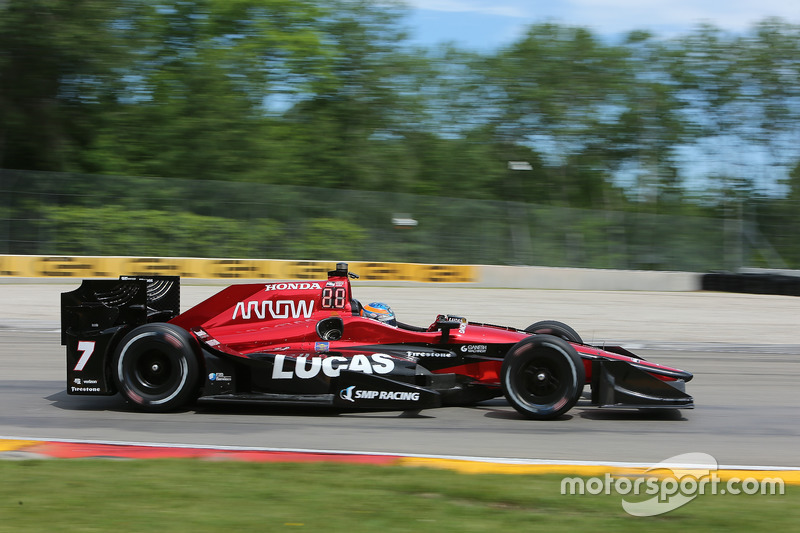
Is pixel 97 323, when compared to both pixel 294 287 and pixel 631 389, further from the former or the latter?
pixel 631 389

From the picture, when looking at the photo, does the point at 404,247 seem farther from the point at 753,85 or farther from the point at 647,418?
the point at 753,85

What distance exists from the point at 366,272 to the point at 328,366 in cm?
1567

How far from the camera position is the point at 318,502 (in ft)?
15.6

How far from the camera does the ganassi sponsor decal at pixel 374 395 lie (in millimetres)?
7125

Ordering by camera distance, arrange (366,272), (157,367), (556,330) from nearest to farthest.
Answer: (157,367) → (556,330) → (366,272)

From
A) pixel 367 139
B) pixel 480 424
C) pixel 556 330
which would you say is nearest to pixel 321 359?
pixel 480 424

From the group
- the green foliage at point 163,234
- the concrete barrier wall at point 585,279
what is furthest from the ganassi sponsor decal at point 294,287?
the concrete barrier wall at point 585,279

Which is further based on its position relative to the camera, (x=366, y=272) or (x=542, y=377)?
(x=366, y=272)

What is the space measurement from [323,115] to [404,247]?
37.0ft

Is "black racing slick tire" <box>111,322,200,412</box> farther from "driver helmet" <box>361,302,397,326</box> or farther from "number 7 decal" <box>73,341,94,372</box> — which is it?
"driver helmet" <box>361,302,397,326</box>

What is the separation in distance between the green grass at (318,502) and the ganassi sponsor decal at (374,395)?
1590 mm

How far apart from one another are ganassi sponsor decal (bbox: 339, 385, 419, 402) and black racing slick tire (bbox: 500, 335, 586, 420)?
2.59 ft

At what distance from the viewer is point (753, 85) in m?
34.7

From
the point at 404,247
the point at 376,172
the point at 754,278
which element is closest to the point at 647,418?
the point at 404,247
